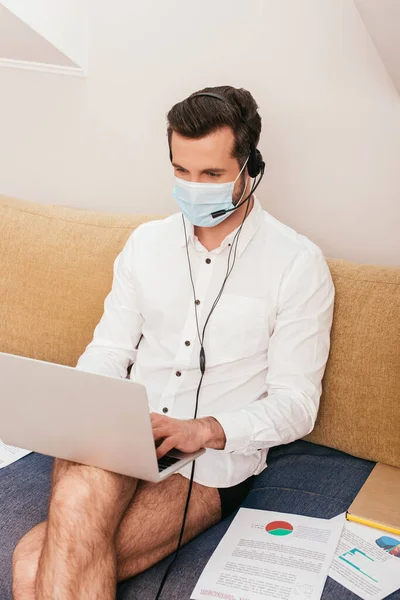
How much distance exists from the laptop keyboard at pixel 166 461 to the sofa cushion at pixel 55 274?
659 millimetres

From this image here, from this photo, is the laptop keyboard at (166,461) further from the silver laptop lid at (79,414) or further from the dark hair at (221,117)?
the dark hair at (221,117)

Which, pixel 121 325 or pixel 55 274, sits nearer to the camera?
pixel 121 325

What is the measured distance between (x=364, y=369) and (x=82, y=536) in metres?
0.73

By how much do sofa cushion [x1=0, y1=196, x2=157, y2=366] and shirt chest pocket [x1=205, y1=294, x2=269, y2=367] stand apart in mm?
400

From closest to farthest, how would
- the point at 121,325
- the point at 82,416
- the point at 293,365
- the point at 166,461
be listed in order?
the point at 82,416 → the point at 166,461 → the point at 293,365 → the point at 121,325

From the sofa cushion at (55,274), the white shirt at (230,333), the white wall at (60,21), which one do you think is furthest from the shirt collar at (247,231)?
the white wall at (60,21)

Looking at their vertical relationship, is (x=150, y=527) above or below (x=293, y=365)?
below

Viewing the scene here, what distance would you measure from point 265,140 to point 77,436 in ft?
3.35

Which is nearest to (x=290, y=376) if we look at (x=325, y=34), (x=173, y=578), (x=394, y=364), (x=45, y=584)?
(x=394, y=364)

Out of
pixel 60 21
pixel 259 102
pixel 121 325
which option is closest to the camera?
pixel 121 325

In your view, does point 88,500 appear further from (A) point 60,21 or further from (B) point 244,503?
(A) point 60,21

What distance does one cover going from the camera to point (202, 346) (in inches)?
69.7

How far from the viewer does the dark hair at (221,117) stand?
66.2 inches

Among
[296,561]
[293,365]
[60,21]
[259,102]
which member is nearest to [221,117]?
[259,102]
